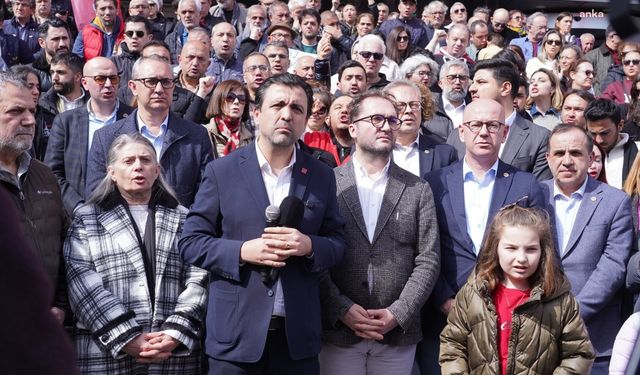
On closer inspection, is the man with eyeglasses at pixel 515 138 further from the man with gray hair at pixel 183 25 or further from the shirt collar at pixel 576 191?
the man with gray hair at pixel 183 25

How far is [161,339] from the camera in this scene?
15.3 ft

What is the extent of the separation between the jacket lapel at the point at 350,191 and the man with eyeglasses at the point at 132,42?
415 centimetres

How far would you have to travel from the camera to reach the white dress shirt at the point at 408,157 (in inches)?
233

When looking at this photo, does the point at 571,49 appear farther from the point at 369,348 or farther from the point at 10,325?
the point at 10,325

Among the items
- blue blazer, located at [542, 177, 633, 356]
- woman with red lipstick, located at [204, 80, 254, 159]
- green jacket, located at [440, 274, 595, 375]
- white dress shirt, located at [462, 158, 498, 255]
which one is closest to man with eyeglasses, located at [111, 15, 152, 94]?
woman with red lipstick, located at [204, 80, 254, 159]

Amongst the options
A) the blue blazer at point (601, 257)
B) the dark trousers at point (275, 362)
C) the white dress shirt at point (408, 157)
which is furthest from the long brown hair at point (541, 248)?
the white dress shirt at point (408, 157)

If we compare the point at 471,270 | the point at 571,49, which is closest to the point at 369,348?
the point at 471,270

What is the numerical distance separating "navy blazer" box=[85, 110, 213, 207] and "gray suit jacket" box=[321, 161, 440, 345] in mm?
1116

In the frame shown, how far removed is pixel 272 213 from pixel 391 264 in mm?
1017

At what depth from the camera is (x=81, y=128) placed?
6.26 m

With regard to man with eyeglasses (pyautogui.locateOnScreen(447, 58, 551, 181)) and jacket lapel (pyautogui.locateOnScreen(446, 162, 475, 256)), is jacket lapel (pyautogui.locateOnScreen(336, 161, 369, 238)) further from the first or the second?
man with eyeglasses (pyautogui.locateOnScreen(447, 58, 551, 181))

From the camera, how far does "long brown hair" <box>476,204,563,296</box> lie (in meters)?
4.57

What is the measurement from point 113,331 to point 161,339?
0.81 ft

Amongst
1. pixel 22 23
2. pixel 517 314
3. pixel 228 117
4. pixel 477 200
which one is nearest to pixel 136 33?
pixel 22 23
